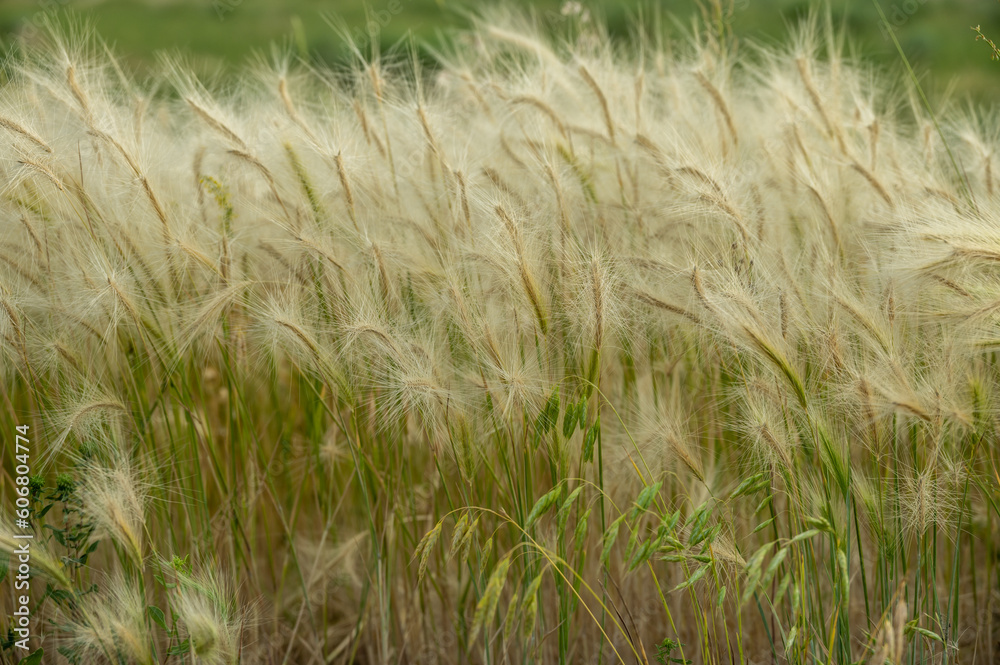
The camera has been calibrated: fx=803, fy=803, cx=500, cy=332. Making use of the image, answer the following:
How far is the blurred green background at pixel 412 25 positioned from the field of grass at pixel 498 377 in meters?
4.17

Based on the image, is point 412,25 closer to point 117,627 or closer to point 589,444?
point 589,444

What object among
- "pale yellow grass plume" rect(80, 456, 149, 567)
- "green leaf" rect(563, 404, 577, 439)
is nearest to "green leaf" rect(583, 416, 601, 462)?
"green leaf" rect(563, 404, 577, 439)

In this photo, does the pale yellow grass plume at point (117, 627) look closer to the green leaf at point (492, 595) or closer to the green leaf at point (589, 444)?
the green leaf at point (492, 595)

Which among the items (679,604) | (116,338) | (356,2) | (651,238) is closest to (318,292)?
(116,338)

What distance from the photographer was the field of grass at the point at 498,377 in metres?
1.55

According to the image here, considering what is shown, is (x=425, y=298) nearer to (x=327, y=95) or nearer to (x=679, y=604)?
(x=679, y=604)

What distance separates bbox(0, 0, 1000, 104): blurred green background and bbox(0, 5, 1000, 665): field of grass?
13.7ft

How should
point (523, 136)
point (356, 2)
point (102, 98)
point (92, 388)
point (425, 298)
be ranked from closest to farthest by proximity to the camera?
point (92, 388), point (425, 298), point (102, 98), point (523, 136), point (356, 2)

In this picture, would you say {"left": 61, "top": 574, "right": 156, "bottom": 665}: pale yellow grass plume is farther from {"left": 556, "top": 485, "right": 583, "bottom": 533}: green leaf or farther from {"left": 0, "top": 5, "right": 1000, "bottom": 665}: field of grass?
{"left": 556, "top": 485, "right": 583, "bottom": 533}: green leaf

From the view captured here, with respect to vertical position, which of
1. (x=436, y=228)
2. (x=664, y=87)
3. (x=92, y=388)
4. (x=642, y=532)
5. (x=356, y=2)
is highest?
(x=356, y=2)

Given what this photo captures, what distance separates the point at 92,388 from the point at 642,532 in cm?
128

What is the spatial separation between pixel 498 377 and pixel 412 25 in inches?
267

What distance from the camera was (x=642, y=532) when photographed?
6.34ft

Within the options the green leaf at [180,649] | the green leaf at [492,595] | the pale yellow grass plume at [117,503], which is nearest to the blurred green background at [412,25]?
the pale yellow grass plume at [117,503]
